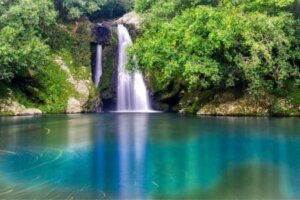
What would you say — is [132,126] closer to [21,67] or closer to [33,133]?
[33,133]

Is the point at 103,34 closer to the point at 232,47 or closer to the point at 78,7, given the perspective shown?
the point at 78,7

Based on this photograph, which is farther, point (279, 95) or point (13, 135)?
point (279, 95)

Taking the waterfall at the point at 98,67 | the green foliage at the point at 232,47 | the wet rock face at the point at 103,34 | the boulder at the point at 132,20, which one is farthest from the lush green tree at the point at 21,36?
the boulder at the point at 132,20

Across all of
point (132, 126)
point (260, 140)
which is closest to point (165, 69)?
point (132, 126)

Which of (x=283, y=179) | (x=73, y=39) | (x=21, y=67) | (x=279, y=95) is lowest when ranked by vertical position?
(x=283, y=179)

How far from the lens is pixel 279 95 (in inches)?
1321

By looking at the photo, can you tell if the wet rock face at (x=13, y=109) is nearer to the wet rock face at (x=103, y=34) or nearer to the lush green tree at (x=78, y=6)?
the wet rock face at (x=103, y=34)

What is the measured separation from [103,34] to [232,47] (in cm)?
1640

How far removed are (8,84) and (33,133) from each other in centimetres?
1645

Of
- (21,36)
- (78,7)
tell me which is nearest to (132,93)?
(78,7)

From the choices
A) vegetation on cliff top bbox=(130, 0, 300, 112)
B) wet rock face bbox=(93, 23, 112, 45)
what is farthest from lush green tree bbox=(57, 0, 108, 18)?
vegetation on cliff top bbox=(130, 0, 300, 112)

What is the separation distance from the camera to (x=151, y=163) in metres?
14.5

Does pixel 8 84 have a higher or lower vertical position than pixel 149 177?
higher

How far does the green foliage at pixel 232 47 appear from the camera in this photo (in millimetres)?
31234
